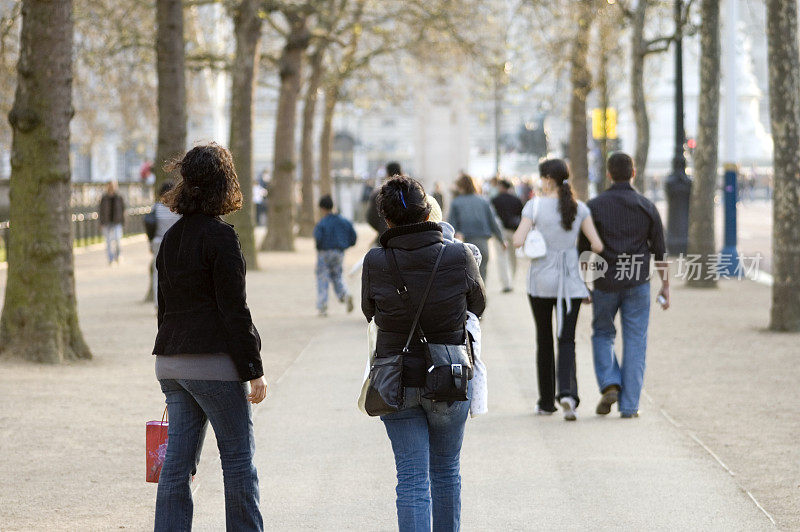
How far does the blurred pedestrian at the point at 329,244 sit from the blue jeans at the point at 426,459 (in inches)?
435

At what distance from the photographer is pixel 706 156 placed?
2039 centimetres

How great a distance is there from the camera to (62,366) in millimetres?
11703

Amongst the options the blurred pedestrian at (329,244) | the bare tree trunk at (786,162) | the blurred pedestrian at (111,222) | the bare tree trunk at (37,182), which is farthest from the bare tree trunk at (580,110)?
the bare tree trunk at (37,182)

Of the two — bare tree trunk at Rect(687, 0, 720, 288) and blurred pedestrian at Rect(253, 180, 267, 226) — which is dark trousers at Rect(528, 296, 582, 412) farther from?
blurred pedestrian at Rect(253, 180, 267, 226)

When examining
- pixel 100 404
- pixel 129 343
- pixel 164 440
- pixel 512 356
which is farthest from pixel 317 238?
pixel 164 440

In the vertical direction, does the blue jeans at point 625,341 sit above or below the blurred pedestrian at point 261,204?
below

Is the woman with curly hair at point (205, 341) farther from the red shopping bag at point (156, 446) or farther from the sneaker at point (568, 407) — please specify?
the sneaker at point (568, 407)

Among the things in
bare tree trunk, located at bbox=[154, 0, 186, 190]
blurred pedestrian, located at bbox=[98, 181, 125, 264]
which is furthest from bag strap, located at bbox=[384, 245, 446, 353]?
blurred pedestrian, located at bbox=[98, 181, 125, 264]

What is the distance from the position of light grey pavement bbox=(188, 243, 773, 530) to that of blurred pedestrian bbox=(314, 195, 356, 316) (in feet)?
19.0

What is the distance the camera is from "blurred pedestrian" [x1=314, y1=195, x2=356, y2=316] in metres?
16.3

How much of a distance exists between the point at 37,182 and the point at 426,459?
A: 738cm

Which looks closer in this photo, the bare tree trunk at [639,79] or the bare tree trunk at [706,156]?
the bare tree trunk at [706,156]

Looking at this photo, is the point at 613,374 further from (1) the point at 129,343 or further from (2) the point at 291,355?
(1) the point at 129,343

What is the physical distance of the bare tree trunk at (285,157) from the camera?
2908 cm
